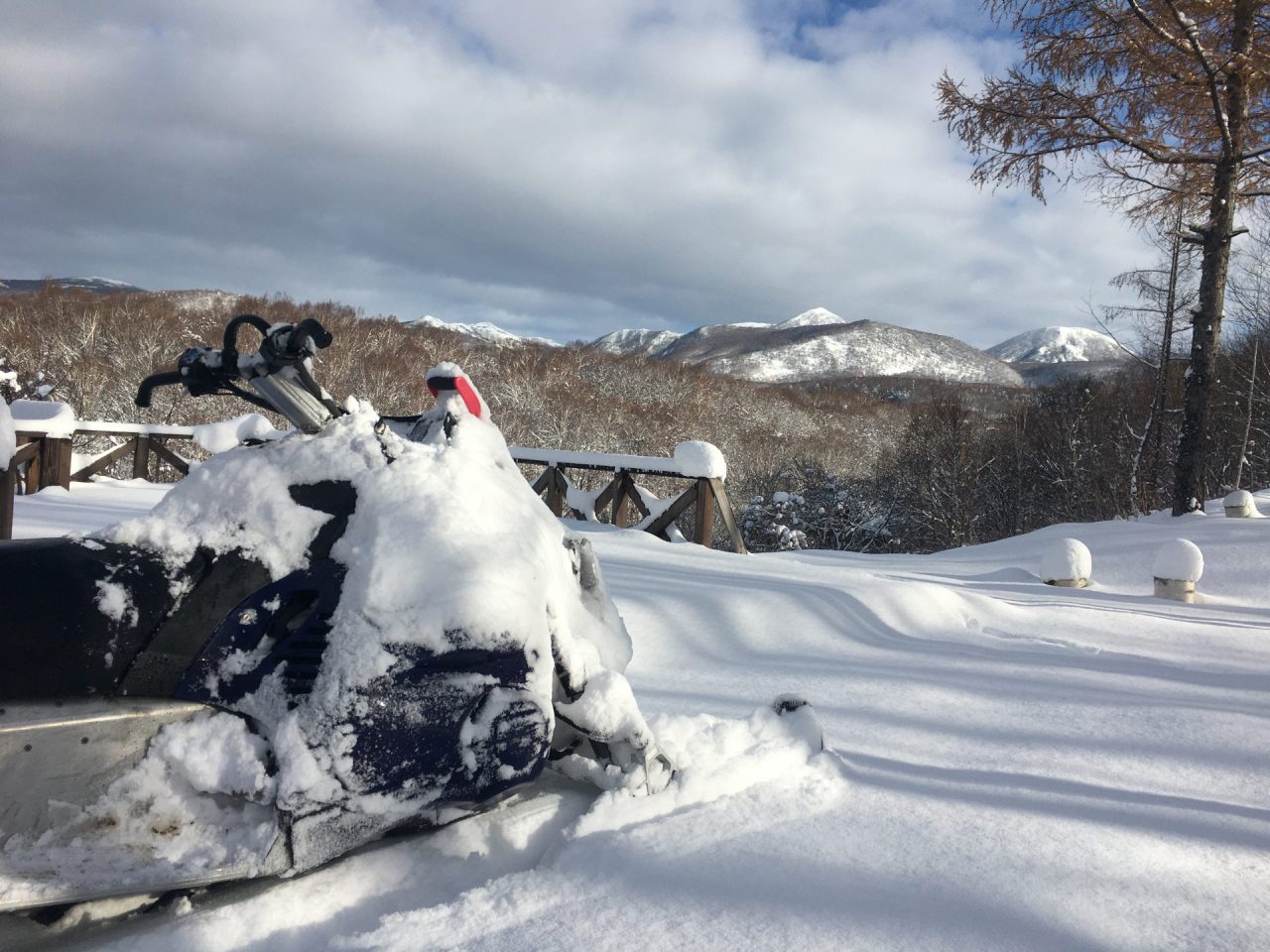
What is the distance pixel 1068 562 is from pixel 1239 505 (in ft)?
15.4

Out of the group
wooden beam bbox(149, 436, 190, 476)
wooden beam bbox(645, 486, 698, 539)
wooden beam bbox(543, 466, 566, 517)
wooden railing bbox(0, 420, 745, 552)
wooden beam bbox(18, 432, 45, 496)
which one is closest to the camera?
wooden railing bbox(0, 420, 745, 552)

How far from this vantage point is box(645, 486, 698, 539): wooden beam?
7.02m

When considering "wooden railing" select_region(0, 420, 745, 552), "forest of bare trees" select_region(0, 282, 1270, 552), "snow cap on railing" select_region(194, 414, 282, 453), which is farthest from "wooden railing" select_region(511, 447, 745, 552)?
"forest of bare trees" select_region(0, 282, 1270, 552)

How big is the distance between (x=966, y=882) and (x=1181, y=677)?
2.38m

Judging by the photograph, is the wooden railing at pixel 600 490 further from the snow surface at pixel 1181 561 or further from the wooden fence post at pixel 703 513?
A: the snow surface at pixel 1181 561

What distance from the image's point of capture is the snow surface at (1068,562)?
6496 millimetres

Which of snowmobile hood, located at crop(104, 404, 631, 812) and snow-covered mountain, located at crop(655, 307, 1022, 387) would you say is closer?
snowmobile hood, located at crop(104, 404, 631, 812)

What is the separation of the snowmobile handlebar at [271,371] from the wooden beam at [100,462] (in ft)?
29.1

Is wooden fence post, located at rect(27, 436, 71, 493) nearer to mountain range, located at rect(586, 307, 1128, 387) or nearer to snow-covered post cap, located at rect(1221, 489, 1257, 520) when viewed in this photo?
snow-covered post cap, located at rect(1221, 489, 1257, 520)

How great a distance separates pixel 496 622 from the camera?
1607mm

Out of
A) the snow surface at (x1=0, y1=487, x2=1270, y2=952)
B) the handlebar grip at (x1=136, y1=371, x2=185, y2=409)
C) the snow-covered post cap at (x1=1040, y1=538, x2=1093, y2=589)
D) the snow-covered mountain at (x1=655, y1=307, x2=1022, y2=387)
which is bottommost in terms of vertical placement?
the snow surface at (x1=0, y1=487, x2=1270, y2=952)

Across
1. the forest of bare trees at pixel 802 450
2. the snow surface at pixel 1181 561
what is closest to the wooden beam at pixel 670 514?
the snow surface at pixel 1181 561

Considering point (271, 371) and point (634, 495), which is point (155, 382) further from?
point (634, 495)

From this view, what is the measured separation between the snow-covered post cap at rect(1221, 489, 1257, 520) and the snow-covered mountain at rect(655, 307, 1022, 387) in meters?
96.6
